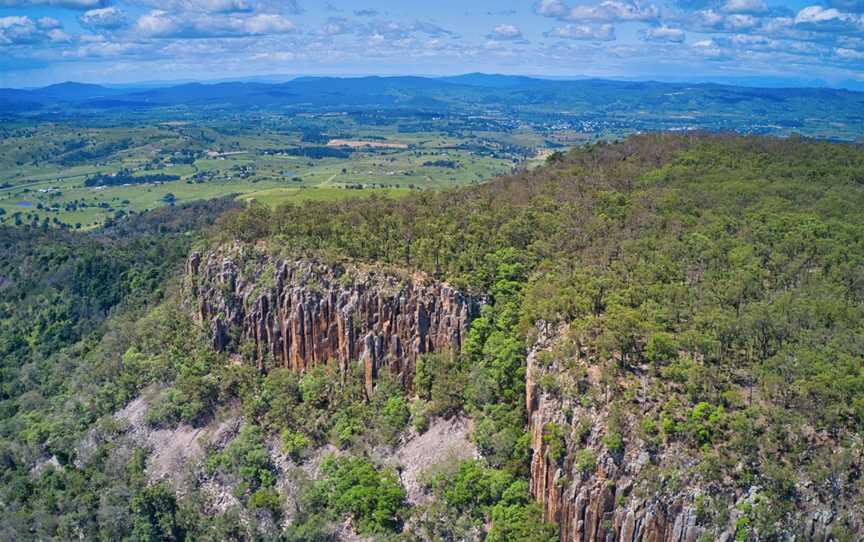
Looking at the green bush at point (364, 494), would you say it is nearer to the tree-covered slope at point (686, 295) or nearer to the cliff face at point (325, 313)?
the tree-covered slope at point (686, 295)

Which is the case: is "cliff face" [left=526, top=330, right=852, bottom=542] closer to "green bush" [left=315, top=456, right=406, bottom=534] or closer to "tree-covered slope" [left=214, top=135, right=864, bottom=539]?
"tree-covered slope" [left=214, top=135, right=864, bottom=539]

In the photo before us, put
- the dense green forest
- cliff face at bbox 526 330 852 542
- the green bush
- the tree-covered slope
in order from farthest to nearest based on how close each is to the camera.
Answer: the green bush
the dense green forest
the tree-covered slope
cliff face at bbox 526 330 852 542

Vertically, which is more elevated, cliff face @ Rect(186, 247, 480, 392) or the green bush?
cliff face @ Rect(186, 247, 480, 392)

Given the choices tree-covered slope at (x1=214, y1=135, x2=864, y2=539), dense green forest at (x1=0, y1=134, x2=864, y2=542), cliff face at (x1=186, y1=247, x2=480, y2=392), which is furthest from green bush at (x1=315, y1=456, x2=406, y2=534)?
cliff face at (x1=186, y1=247, x2=480, y2=392)

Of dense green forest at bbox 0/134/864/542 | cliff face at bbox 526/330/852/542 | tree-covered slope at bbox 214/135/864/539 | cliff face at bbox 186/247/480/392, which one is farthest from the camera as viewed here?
cliff face at bbox 186/247/480/392

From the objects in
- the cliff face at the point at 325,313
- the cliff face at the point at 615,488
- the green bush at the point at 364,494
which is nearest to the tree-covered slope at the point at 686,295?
the cliff face at the point at 615,488

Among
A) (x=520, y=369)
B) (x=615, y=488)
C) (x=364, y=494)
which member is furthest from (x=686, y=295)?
(x=364, y=494)

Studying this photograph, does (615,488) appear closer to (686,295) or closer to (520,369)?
(520,369)

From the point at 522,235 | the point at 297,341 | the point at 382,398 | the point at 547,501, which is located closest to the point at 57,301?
the point at 297,341
